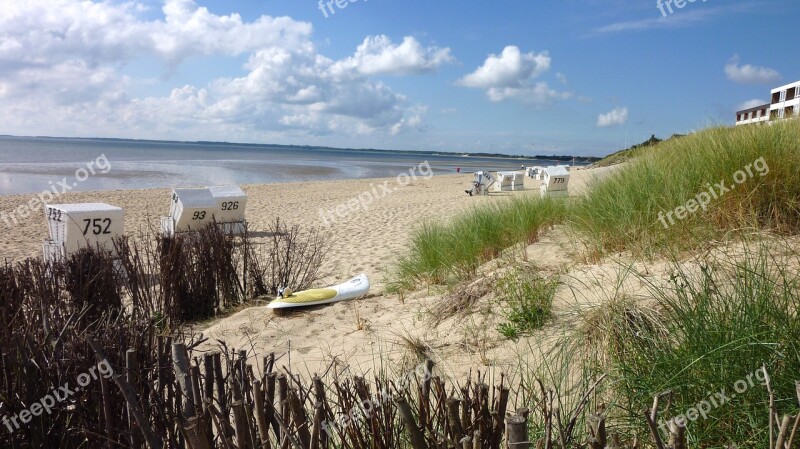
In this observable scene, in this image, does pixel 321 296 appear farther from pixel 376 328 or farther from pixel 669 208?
pixel 669 208

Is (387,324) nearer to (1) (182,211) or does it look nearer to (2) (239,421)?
(2) (239,421)

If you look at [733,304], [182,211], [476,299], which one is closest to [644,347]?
[733,304]

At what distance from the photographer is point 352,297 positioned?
5102mm

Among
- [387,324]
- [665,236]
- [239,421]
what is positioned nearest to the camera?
[239,421]

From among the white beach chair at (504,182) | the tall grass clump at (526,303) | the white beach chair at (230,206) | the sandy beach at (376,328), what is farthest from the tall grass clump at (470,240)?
the white beach chair at (504,182)

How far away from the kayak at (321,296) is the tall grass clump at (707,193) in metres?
1.96

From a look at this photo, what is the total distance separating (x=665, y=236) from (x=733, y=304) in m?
1.77

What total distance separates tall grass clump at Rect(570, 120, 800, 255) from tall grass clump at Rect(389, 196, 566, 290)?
0.72 meters

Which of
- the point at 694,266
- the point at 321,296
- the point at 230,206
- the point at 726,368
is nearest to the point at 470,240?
the point at 321,296

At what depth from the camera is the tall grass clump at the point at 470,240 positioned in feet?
16.7

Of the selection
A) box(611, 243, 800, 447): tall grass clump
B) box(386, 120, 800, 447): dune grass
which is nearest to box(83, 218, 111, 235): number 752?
box(386, 120, 800, 447): dune grass

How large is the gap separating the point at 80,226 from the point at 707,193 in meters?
6.44

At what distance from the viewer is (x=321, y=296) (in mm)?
4961

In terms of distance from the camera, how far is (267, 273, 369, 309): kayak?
484 centimetres
